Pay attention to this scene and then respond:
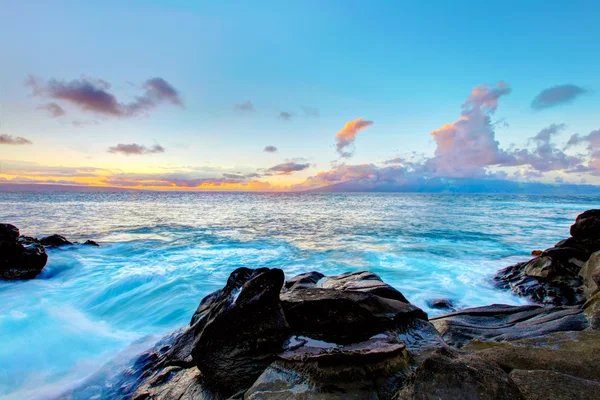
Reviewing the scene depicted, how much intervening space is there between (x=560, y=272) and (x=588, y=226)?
2865 mm

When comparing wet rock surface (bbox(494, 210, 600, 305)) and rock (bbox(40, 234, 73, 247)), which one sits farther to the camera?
rock (bbox(40, 234, 73, 247))

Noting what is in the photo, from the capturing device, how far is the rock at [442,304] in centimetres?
849

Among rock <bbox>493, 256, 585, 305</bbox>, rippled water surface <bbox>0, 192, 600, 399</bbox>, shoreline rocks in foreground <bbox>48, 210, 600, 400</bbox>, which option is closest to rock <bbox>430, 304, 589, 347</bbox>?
shoreline rocks in foreground <bbox>48, 210, 600, 400</bbox>

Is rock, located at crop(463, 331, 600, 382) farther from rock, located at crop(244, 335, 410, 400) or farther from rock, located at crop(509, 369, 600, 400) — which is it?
rock, located at crop(244, 335, 410, 400)

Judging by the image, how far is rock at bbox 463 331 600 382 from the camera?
11.0 ft

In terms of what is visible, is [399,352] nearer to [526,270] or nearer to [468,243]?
[526,270]

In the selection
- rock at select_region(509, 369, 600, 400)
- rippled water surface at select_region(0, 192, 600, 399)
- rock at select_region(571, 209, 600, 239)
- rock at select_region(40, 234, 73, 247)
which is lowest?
rippled water surface at select_region(0, 192, 600, 399)

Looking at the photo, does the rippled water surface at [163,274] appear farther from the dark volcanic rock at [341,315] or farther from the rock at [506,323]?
the dark volcanic rock at [341,315]

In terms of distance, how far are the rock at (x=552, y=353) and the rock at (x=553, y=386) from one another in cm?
40

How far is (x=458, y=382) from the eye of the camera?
261 centimetres

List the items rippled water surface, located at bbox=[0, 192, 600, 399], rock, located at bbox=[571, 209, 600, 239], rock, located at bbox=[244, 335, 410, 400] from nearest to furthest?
rock, located at bbox=[244, 335, 410, 400]
rippled water surface, located at bbox=[0, 192, 600, 399]
rock, located at bbox=[571, 209, 600, 239]

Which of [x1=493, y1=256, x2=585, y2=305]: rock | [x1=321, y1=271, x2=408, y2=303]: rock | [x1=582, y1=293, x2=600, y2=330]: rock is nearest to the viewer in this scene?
[x1=582, y1=293, x2=600, y2=330]: rock

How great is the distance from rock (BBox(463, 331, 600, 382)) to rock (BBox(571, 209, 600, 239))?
8.71 m

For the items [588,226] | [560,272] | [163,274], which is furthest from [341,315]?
[588,226]
